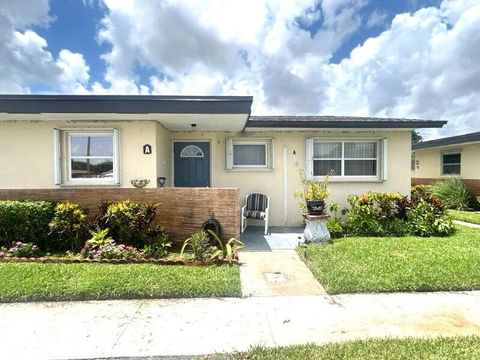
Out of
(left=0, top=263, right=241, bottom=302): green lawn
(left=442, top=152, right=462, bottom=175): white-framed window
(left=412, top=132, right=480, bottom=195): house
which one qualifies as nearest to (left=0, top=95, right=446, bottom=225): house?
(left=0, top=263, right=241, bottom=302): green lawn

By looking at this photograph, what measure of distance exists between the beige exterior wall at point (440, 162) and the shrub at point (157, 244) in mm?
14381

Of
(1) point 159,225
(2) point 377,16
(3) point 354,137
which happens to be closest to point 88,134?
(1) point 159,225

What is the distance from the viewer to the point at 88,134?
24.9 feet

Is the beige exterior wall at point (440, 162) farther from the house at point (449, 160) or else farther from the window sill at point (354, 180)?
the window sill at point (354, 180)

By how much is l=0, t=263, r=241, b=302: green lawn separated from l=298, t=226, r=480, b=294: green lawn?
1.61 m

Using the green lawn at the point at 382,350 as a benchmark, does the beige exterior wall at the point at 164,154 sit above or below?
above

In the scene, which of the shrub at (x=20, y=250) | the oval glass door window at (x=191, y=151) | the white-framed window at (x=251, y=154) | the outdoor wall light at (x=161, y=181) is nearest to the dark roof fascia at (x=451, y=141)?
the white-framed window at (x=251, y=154)

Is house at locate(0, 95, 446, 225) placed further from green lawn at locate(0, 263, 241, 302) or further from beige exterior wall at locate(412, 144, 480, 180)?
beige exterior wall at locate(412, 144, 480, 180)

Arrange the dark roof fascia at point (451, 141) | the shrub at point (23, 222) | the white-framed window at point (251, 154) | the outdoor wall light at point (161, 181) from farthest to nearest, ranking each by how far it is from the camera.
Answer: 1. the dark roof fascia at point (451, 141)
2. the white-framed window at point (251, 154)
3. the outdoor wall light at point (161, 181)
4. the shrub at point (23, 222)

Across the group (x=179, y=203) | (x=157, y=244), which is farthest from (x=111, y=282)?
(x=179, y=203)

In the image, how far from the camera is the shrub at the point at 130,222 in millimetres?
5961

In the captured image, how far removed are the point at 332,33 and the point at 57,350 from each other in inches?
433

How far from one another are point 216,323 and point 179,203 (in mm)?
3476

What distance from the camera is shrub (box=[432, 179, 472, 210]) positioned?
1322 cm
